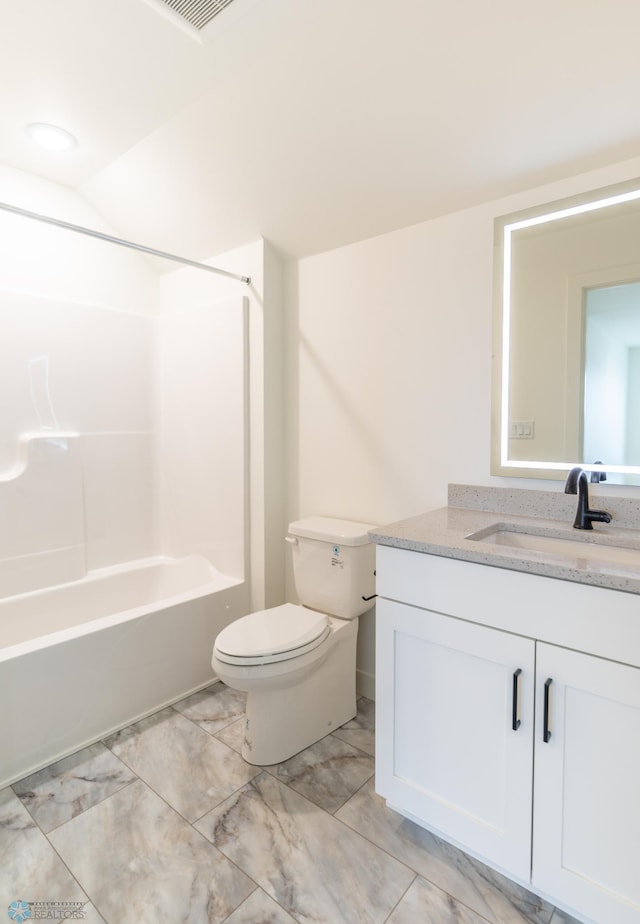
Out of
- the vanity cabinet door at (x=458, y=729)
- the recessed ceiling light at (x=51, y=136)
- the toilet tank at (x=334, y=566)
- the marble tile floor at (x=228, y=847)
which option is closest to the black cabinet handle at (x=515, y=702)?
the vanity cabinet door at (x=458, y=729)

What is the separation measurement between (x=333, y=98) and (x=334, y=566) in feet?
5.51

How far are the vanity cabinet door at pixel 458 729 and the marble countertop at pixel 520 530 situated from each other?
0.63 ft

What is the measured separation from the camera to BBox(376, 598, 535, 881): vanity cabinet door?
119cm

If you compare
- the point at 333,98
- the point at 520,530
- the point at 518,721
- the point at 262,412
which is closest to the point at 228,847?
the point at 518,721

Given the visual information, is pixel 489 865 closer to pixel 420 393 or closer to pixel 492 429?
pixel 492 429

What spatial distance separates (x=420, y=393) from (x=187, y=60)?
1.37 m

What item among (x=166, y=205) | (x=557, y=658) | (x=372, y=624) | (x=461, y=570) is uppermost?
(x=166, y=205)

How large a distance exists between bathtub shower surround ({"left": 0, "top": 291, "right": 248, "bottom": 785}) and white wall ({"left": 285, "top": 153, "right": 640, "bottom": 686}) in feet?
1.12

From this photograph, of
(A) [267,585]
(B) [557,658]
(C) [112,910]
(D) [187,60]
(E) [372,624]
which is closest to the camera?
(B) [557,658]

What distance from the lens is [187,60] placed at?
5.10 ft

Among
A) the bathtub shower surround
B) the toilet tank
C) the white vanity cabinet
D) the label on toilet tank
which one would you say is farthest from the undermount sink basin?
the bathtub shower surround

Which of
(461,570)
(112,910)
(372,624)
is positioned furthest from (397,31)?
(112,910)

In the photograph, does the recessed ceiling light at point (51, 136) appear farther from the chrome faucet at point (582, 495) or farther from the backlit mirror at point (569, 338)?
the chrome faucet at point (582, 495)

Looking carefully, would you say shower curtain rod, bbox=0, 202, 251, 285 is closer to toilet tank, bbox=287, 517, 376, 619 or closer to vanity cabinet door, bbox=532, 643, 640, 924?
toilet tank, bbox=287, 517, 376, 619
